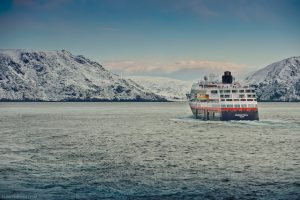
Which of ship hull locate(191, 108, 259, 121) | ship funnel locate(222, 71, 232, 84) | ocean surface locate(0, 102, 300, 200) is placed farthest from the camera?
ship funnel locate(222, 71, 232, 84)

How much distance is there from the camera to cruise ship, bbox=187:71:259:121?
11569 centimetres

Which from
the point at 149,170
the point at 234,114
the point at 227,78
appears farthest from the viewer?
the point at 227,78

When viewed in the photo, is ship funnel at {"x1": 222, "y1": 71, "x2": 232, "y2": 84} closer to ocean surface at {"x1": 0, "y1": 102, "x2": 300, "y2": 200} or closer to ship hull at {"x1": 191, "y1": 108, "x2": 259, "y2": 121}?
ship hull at {"x1": 191, "y1": 108, "x2": 259, "y2": 121}

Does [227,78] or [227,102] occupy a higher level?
[227,78]

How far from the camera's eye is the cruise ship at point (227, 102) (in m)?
116

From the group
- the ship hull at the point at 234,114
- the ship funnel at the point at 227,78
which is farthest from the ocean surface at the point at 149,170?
the ship funnel at the point at 227,78

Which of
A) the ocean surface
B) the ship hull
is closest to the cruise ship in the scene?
the ship hull

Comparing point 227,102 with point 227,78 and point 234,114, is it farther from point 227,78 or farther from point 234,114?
point 227,78

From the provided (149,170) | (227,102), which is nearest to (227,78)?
(227,102)

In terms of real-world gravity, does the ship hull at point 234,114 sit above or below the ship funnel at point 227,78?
below

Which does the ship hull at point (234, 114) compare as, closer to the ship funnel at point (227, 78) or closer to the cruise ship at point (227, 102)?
the cruise ship at point (227, 102)

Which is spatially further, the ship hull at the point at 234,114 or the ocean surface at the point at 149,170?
the ship hull at the point at 234,114

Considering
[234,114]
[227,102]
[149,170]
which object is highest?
[227,102]

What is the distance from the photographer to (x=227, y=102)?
4592 inches
